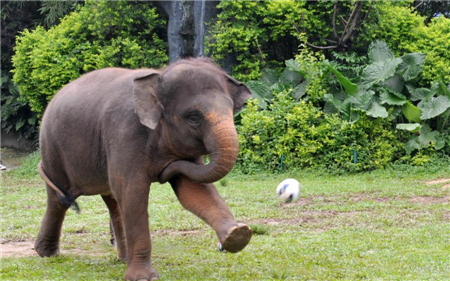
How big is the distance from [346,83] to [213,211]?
960 cm

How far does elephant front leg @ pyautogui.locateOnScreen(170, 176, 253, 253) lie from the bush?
8397mm

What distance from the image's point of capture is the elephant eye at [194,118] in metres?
5.50

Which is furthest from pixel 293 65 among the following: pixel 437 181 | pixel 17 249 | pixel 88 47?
pixel 17 249

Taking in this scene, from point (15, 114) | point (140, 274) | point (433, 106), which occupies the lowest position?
point (15, 114)

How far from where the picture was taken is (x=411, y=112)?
14281 mm

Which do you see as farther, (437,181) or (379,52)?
(379,52)

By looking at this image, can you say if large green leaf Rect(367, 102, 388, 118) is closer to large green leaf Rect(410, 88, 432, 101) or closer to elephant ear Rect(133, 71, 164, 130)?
large green leaf Rect(410, 88, 432, 101)

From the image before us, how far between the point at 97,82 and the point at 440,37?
11.4 m

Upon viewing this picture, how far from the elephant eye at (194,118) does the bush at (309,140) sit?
854cm

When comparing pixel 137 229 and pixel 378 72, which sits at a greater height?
pixel 137 229

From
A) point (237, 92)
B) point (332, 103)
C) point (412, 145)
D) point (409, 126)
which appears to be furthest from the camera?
point (332, 103)

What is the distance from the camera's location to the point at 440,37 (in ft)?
51.8

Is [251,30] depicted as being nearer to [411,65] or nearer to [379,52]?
[379,52]

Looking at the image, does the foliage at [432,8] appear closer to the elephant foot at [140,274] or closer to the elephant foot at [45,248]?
the elephant foot at [45,248]
